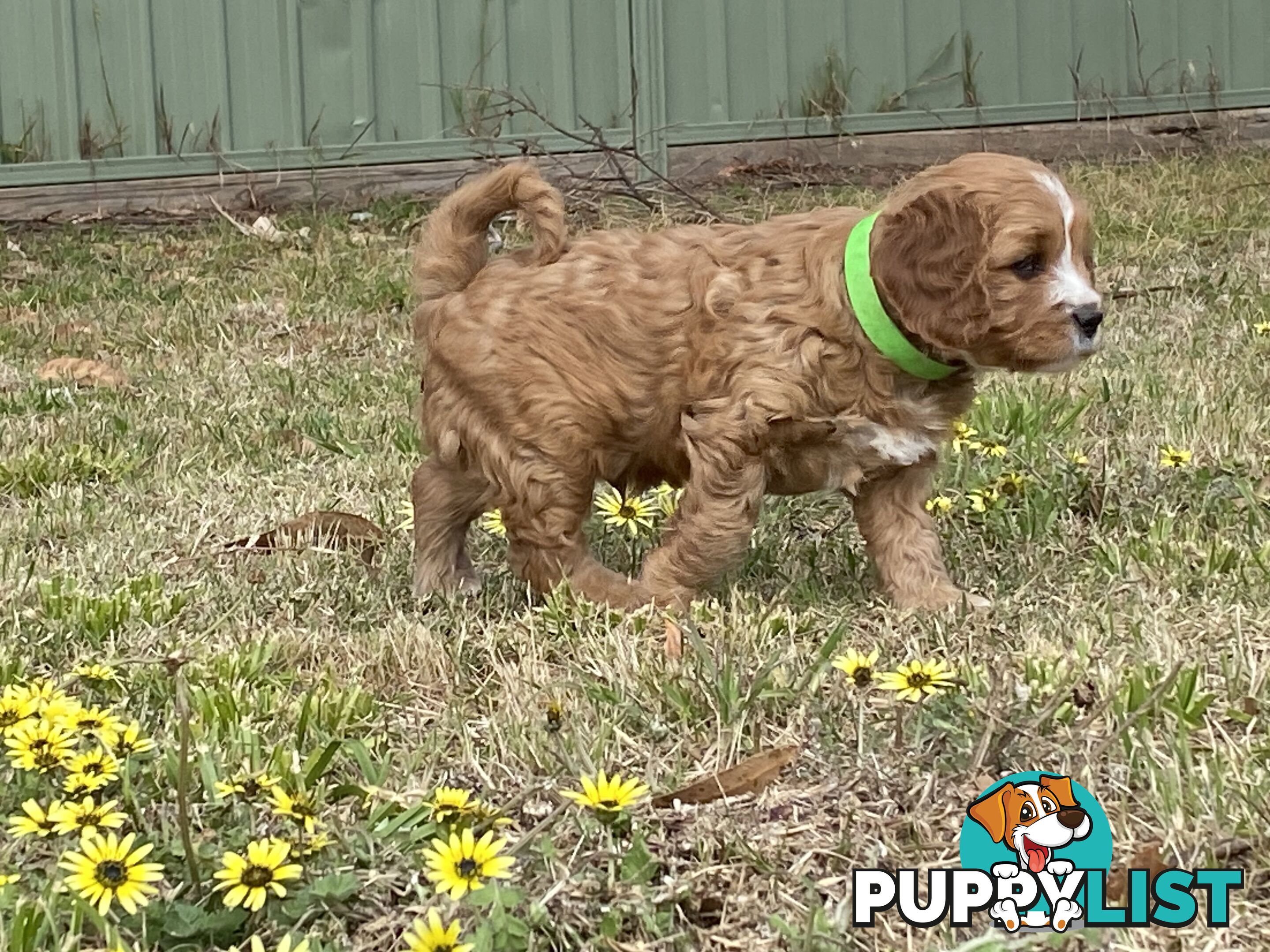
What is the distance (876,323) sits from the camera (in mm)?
3449

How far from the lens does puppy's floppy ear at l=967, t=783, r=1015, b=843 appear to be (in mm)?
2314

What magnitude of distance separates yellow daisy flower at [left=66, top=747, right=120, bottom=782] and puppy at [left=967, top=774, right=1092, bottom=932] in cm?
128

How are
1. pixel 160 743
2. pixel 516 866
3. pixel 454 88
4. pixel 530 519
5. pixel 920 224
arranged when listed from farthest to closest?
pixel 454 88
pixel 530 519
pixel 920 224
pixel 160 743
pixel 516 866

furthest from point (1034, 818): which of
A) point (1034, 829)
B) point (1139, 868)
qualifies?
point (1139, 868)

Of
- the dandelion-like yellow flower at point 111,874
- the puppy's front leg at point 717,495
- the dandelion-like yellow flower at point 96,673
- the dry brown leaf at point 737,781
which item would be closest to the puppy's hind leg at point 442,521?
the puppy's front leg at point 717,495

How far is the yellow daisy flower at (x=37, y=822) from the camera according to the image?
2232 millimetres

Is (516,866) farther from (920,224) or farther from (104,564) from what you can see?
(104,564)

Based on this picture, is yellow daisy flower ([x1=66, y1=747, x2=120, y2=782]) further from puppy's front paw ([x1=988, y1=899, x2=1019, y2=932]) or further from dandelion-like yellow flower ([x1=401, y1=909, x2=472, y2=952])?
puppy's front paw ([x1=988, y1=899, x2=1019, y2=932])

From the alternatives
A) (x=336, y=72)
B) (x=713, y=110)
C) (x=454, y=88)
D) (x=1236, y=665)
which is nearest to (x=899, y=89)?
(x=713, y=110)

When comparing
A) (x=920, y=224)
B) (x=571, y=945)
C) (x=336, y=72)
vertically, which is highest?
(x=336, y=72)

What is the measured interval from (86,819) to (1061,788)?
1.41m

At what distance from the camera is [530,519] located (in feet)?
12.2

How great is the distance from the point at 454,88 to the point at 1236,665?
Result: 24.3 ft

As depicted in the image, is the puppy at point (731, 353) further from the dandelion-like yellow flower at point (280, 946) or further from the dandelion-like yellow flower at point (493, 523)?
the dandelion-like yellow flower at point (280, 946)
